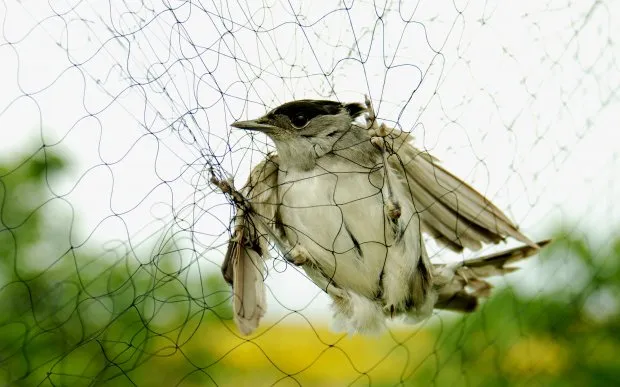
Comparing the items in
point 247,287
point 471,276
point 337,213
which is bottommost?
point 247,287

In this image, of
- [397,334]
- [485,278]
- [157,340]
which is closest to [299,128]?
[485,278]

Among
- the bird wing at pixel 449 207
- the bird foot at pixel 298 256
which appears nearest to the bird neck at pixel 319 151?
the bird wing at pixel 449 207

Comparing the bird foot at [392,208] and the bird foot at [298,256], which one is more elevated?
the bird foot at [392,208]

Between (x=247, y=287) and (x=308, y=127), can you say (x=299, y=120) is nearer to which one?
(x=308, y=127)

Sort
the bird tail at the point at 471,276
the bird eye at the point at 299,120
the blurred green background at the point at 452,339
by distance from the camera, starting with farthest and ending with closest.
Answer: the blurred green background at the point at 452,339 < the bird tail at the point at 471,276 < the bird eye at the point at 299,120

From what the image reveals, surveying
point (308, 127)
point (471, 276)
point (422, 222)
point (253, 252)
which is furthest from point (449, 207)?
point (253, 252)

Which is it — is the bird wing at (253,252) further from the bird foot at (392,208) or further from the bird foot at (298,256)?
the bird foot at (392,208)

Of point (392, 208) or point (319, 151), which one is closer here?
point (392, 208)
